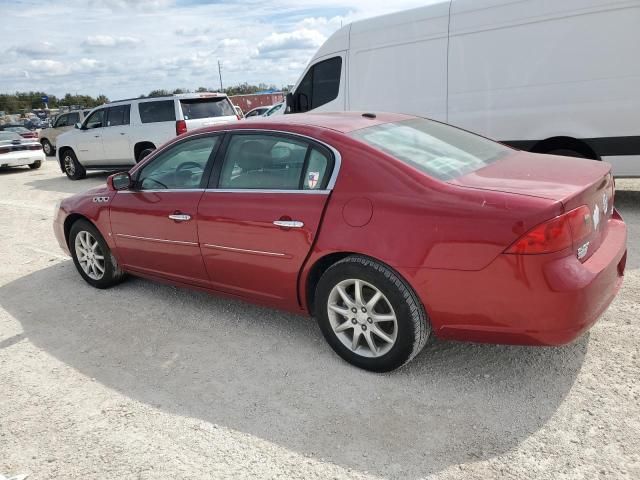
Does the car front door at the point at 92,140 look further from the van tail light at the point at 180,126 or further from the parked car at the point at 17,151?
the parked car at the point at 17,151

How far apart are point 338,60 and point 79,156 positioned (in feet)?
A: 26.0

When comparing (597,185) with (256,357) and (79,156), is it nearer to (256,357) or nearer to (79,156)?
(256,357)

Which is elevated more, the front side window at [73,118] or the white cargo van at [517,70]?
the white cargo van at [517,70]

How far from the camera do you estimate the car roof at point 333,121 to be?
11.2ft

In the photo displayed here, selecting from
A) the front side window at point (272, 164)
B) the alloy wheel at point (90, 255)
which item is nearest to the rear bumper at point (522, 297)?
the front side window at point (272, 164)

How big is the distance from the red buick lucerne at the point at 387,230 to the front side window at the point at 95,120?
9.26m

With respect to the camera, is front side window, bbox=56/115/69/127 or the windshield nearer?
the windshield

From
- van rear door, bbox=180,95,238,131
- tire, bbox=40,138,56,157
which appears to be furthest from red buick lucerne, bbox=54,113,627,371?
tire, bbox=40,138,56,157

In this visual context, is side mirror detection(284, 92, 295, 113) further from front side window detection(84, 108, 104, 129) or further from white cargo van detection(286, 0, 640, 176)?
front side window detection(84, 108, 104, 129)

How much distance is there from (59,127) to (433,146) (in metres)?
19.9

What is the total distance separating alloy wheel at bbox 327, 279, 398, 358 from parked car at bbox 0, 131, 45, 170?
604 inches

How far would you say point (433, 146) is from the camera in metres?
3.36

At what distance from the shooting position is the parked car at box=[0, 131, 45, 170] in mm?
15375

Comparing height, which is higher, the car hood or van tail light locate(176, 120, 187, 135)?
the car hood
